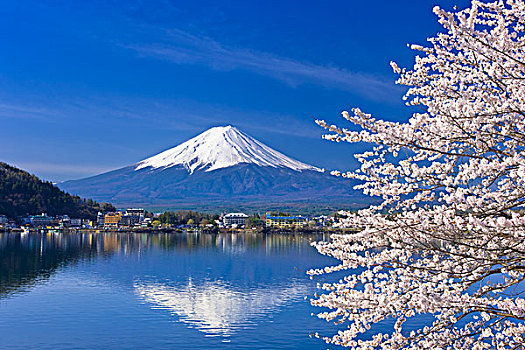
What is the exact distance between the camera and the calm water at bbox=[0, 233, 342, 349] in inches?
617

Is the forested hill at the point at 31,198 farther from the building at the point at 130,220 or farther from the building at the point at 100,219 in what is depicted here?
the building at the point at 130,220

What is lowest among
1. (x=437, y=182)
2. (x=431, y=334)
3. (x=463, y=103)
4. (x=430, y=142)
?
(x=431, y=334)

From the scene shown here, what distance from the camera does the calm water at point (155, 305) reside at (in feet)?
51.4

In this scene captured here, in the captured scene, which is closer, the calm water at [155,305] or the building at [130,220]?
the calm water at [155,305]

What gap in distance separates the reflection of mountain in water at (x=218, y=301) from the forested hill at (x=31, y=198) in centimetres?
8262

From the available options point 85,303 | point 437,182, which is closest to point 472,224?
point 437,182

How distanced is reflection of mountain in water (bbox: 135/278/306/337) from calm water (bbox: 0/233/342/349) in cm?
4

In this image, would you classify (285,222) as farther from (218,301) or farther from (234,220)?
(218,301)

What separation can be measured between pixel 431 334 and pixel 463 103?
175cm

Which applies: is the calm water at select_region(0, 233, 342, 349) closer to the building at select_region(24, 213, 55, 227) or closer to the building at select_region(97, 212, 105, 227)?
the building at select_region(24, 213, 55, 227)

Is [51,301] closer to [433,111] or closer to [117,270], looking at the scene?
[117,270]

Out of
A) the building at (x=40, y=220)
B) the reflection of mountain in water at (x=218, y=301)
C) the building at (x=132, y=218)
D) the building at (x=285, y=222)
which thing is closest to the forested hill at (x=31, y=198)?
the building at (x=40, y=220)

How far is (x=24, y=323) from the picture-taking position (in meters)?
17.3

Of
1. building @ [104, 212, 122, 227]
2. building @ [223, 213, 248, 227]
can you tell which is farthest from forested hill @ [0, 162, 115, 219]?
building @ [223, 213, 248, 227]
